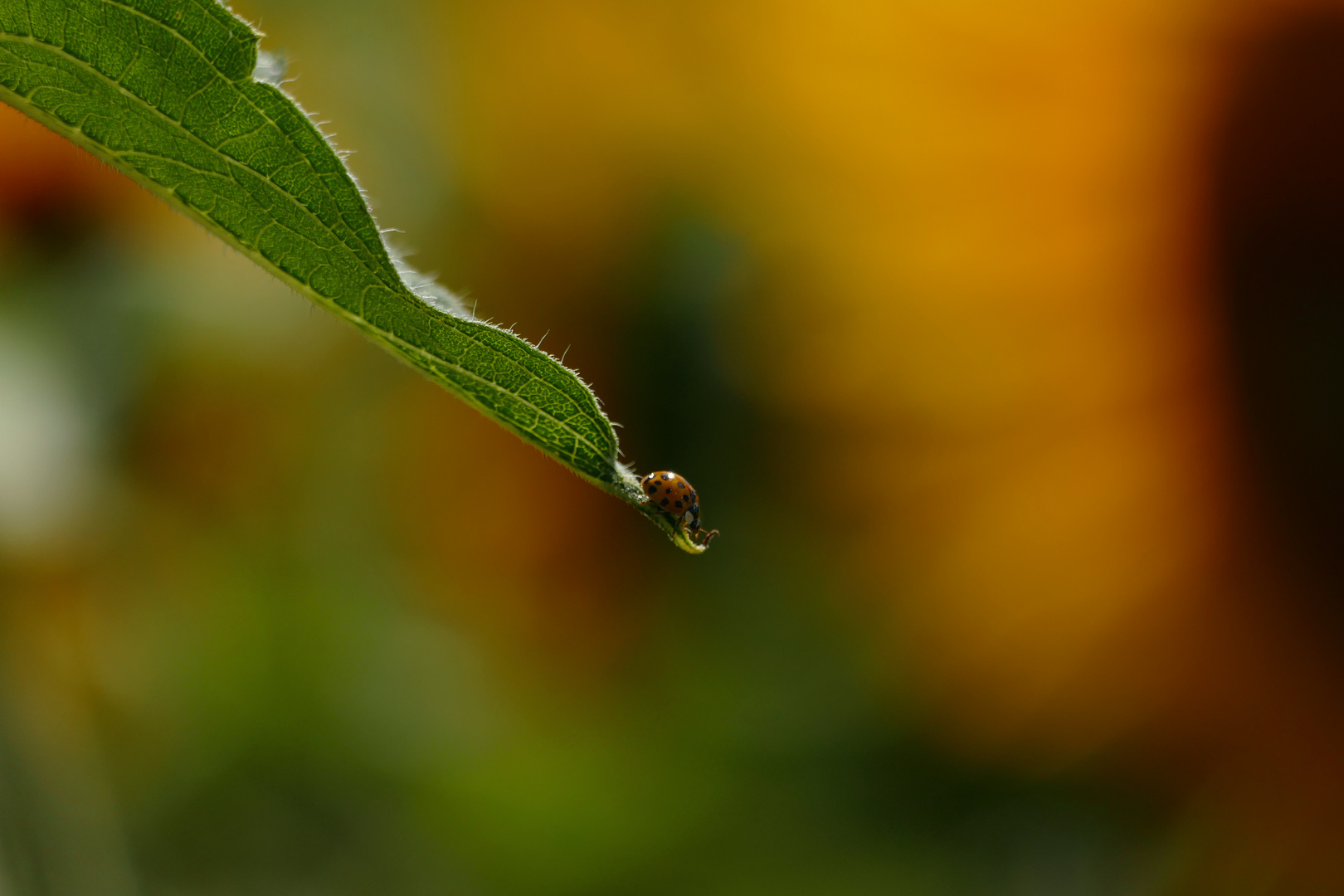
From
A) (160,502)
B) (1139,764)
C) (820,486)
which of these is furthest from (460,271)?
(1139,764)

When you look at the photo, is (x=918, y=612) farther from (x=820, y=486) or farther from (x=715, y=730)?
(x=715, y=730)

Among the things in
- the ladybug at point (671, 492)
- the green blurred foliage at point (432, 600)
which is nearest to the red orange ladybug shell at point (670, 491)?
the ladybug at point (671, 492)

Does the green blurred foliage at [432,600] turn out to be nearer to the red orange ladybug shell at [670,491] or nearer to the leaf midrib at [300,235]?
the red orange ladybug shell at [670,491]

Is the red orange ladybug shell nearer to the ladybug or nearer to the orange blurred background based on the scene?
the ladybug

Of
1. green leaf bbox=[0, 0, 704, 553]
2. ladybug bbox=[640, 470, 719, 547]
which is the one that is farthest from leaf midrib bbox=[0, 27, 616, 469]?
ladybug bbox=[640, 470, 719, 547]

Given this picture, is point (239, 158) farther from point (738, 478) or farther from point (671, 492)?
point (738, 478)

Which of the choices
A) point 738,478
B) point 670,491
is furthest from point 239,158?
point 738,478

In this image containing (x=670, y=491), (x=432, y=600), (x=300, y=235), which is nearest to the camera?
(x=300, y=235)
